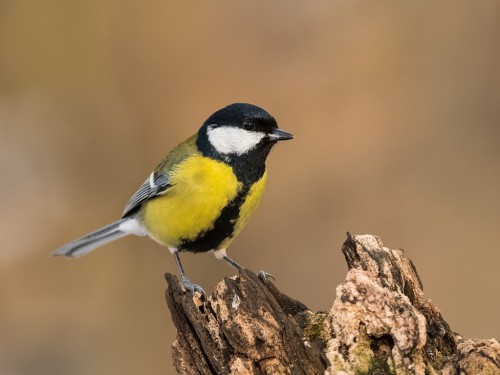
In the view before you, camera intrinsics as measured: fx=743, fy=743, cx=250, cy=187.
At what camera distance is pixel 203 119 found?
523 centimetres

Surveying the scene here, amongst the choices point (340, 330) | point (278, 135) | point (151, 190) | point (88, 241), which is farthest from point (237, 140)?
point (340, 330)

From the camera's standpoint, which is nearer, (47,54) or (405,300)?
(405,300)

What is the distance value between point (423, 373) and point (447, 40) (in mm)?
3740

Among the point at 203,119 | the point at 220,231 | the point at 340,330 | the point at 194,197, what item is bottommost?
the point at 340,330

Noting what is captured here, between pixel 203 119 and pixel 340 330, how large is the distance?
3.26 meters

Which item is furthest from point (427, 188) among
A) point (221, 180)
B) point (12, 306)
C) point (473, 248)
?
point (12, 306)

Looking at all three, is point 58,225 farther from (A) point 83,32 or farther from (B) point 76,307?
(A) point 83,32

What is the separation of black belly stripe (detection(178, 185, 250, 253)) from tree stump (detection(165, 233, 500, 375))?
0.72 meters

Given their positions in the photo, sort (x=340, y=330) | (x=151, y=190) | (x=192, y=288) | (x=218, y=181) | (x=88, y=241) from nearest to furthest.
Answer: (x=340, y=330) → (x=192, y=288) → (x=218, y=181) → (x=151, y=190) → (x=88, y=241)

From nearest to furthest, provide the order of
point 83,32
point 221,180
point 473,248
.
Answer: point 221,180
point 473,248
point 83,32

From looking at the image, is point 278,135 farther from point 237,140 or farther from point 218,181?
point 218,181

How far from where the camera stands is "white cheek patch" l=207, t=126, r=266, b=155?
338 centimetres

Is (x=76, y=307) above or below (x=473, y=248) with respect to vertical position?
above

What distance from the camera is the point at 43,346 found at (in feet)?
17.2
